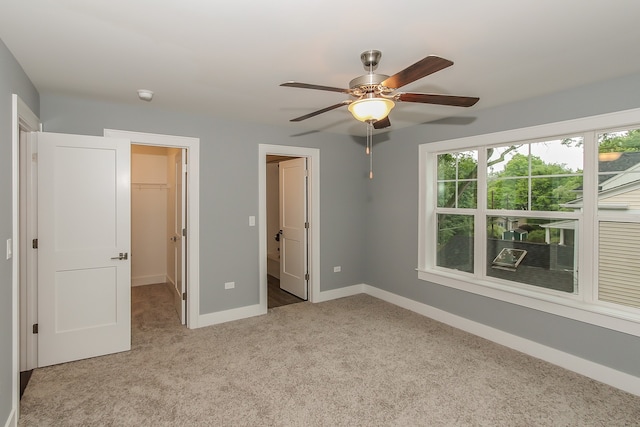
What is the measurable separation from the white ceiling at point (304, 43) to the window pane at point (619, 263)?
125 centimetres

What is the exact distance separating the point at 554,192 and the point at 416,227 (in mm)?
1569

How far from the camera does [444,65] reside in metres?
1.60

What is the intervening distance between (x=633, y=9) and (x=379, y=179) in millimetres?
3306

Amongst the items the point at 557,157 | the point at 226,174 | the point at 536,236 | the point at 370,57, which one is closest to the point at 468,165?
the point at 557,157

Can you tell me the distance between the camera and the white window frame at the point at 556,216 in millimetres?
2658

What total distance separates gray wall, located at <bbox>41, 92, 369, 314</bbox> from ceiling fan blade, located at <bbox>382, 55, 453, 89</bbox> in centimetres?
255

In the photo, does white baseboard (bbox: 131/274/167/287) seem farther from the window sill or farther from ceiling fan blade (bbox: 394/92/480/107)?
ceiling fan blade (bbox: 394/92/480/107)

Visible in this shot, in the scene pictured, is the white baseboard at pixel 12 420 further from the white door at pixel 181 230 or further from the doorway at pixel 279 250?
the doorway at pixel 279 250

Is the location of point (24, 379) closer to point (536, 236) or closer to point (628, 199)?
point (536, 236)

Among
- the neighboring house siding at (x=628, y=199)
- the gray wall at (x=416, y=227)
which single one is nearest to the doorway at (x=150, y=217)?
the gray wall at (x=416, y=227)

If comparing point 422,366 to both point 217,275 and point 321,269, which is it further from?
point 217,275

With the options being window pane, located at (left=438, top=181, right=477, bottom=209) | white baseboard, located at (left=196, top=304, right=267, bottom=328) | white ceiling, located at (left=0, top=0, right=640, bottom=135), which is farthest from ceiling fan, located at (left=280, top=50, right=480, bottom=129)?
white baseboard, located at (left=196, top=304, right=267, bottom=328)

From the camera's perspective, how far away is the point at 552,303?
2982mm

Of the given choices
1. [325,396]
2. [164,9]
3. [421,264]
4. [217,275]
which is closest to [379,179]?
[421,264]
